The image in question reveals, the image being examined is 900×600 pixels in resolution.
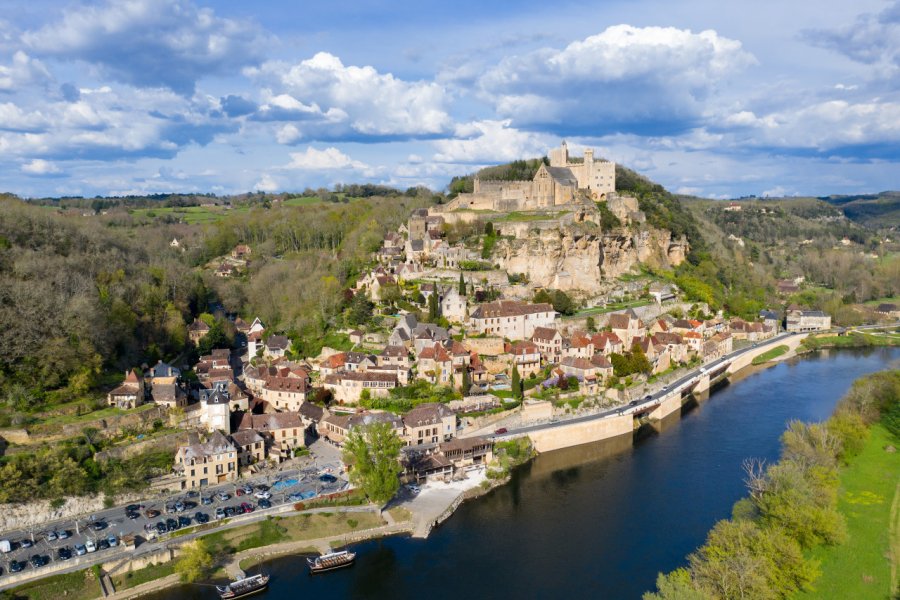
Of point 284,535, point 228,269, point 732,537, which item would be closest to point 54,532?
point 284,535

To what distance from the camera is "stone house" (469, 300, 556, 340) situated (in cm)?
4366

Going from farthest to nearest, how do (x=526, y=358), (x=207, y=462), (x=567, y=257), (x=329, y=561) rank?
1. (x=567, y=257)
2. (x=526, y=358)
3. (x=207, y=462)
4. (x=329, y=561)

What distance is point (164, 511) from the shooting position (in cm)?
2777

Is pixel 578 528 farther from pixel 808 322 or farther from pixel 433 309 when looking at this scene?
pixel 808 322

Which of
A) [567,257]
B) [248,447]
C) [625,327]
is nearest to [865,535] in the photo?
A: [625,327]

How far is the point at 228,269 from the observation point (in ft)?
212

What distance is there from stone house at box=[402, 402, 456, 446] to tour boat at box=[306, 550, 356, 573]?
8796mm

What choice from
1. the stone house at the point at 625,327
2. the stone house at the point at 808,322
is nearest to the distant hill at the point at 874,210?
the stone house at the point at 808,322

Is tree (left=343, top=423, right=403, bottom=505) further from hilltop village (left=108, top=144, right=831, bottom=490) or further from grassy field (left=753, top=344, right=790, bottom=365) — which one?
grassy field (left=753, top=344, right=790, bottom=365)

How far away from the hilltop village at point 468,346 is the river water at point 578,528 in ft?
12.9

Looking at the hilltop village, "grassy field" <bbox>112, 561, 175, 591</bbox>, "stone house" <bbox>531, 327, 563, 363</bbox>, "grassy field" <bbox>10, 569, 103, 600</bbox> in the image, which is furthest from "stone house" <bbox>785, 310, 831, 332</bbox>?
"grassy field" <bbox>10, 569, 103, 600</bbox>

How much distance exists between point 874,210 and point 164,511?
638ft

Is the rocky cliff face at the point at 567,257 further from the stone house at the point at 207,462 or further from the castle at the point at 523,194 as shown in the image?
the stone house at the point at 207,462

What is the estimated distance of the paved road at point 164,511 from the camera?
2475 centimetres
